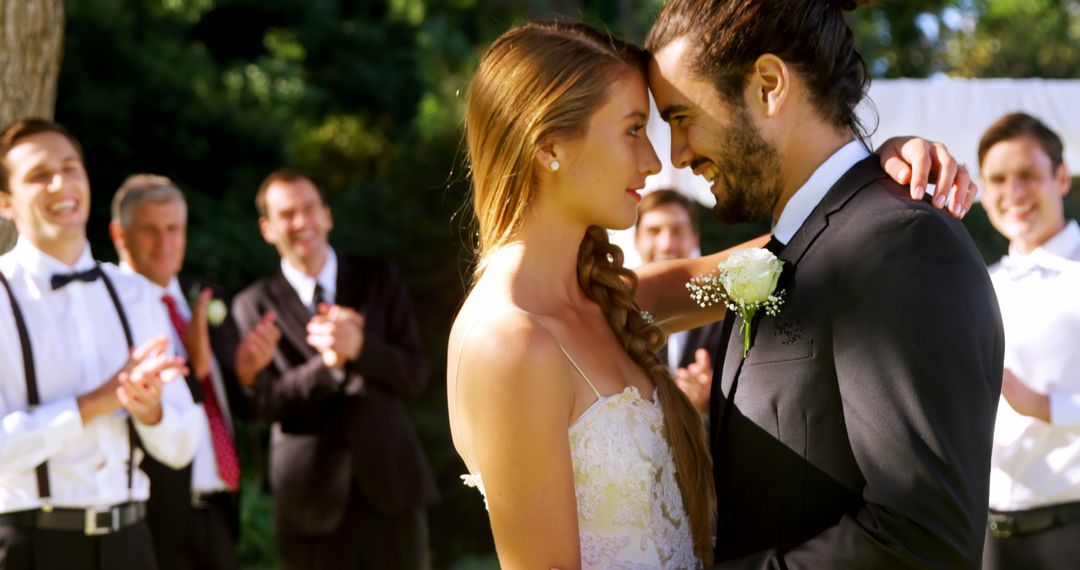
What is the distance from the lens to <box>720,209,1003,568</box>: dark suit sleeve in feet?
6.89

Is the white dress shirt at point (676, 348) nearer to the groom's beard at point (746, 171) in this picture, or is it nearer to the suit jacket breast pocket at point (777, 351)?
the groom's beard at point (746, 171)

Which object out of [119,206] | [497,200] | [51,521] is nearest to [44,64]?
[119,206]

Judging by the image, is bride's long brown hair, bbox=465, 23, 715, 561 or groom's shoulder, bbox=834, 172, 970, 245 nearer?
groom's shoulder, bbox=834, 172, 970, 245

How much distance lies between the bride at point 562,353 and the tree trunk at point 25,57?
2743 millimetres

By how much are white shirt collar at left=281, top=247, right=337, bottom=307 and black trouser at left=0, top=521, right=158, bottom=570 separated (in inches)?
88.8

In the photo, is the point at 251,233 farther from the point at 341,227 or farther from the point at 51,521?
the point at 51,521

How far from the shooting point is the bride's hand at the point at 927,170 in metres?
2.39

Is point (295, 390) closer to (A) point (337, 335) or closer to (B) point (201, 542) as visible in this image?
(A) point (337, 335)

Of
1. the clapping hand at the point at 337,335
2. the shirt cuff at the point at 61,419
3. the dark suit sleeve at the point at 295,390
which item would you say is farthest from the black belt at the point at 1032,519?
the shirt cuff at the point at 61,419

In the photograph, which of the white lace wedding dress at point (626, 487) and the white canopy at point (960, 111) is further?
the white canopy at point (960, 111)

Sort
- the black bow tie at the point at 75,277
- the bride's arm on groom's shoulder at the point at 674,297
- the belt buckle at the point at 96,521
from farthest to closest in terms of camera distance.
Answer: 1. the black bow tie at the point at 75,277
2. the belt buckle at the point at 96,521
3. the bride's arm on groom's shoulder at the point at 674,297

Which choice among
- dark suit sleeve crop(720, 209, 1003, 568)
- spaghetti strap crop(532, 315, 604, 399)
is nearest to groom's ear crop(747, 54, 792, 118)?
dark suit sleeve crop(720, 209, 1003, 568)

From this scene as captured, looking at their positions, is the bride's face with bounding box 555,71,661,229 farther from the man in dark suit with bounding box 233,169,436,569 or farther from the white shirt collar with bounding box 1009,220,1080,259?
the man in dark suit with bounding box 233,169,436,569

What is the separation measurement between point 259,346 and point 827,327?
4239 mm
